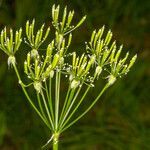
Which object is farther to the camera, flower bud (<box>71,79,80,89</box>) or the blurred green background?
the blurred green background

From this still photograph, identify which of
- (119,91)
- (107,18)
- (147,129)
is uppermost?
(107,18)

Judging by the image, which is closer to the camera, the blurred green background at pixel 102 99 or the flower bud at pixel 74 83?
the flower bud at pixel 74 83

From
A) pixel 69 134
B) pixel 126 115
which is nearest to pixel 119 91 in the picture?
pixel 126 115

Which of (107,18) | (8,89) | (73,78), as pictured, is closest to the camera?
(73,78)

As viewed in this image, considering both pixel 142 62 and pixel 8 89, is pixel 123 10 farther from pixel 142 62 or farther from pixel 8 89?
pixel 8 89

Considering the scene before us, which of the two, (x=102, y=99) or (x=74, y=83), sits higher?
(x=102, y=99)

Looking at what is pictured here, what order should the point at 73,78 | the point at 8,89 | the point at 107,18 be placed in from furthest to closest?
the point at 107,18, the point at 8,89, the point at 73,78

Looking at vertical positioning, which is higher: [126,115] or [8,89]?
[8,89]

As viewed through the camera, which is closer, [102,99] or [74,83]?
[74,83]
